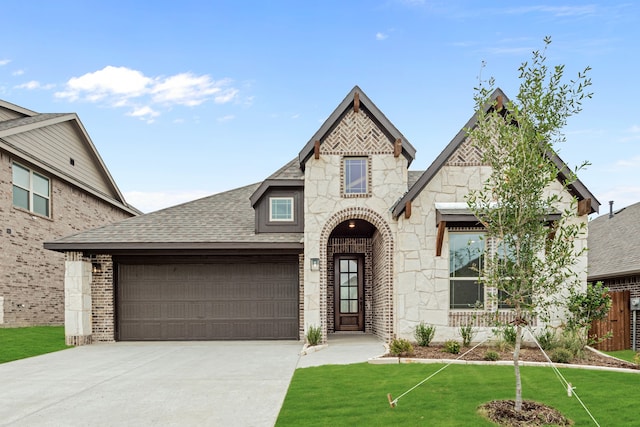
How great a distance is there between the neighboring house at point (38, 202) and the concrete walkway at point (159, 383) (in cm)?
575

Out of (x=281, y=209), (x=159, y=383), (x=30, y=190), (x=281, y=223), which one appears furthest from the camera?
(x=30, y=190)

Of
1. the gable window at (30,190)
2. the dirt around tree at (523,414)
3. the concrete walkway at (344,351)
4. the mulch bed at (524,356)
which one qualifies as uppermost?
the gable window at (30,190)

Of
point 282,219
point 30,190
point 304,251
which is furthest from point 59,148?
point 304,251

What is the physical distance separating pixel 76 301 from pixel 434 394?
37.1 ft

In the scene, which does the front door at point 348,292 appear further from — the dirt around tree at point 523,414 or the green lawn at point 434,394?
the dirt around tree at point 523,414

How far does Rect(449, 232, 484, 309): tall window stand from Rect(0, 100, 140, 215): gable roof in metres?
15.2

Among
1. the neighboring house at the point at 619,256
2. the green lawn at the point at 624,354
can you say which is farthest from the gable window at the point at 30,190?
the neighboring house at the point at 619,256

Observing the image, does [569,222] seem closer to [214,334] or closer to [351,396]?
[351,396]

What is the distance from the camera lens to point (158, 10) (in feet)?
57.7

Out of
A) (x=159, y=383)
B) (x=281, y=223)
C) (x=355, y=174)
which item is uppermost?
(x=355, y=174)

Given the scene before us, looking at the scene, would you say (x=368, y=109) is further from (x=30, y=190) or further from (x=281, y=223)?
(x=30, y=190)

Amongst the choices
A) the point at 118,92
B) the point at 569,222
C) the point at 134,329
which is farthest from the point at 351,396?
the point at 118,92

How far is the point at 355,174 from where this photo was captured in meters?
14.3

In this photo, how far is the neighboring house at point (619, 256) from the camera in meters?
14.6
